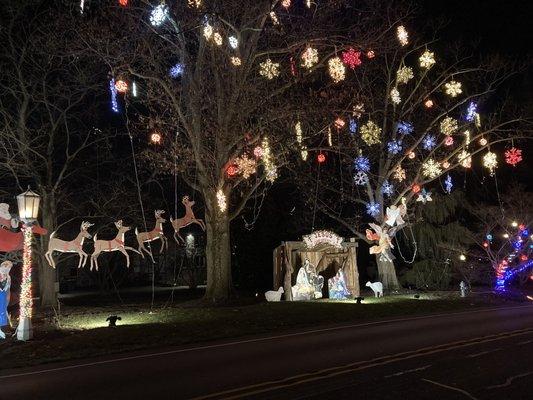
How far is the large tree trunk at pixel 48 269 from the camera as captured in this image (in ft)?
82.7

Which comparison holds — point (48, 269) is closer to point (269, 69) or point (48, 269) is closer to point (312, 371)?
point (269, 69)

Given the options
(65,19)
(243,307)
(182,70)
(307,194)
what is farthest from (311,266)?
(65,19)

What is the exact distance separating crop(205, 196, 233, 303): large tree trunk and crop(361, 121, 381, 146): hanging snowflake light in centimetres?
921

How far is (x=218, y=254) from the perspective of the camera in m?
22.4

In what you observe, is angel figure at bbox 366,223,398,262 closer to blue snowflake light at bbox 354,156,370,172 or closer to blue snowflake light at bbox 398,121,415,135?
blue snowflake light at bbox 354,156,370,172

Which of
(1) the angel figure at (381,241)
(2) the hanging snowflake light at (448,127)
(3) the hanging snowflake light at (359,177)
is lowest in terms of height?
(1) the angel figure at (381,241)

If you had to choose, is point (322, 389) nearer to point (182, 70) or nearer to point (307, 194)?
point (182, 70)

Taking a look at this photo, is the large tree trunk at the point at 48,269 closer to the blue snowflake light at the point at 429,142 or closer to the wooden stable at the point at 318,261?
the wooden stable at the point at 318,261

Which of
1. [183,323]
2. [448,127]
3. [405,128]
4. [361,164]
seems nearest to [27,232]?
[183,323]

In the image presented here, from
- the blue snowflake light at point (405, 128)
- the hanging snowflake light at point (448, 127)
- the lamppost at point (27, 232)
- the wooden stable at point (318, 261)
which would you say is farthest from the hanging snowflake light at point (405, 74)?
the lamppost at point (27, 232)

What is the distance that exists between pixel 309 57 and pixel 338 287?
10.4 meters

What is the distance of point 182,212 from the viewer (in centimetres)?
4306

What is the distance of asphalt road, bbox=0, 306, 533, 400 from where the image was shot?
8227mm

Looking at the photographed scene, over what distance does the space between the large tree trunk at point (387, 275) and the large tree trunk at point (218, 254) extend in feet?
36.3
